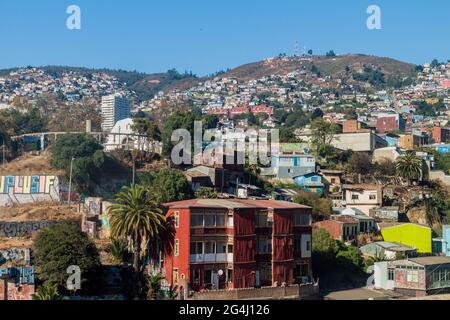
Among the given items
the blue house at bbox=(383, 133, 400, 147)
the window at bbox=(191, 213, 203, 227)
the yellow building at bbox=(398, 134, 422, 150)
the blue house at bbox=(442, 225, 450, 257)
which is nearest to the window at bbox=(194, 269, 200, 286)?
the window at bbox=(191, 213, 203, 227)

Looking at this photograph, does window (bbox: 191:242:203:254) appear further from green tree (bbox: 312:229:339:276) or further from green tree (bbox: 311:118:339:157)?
green tree (bbox: 311:118:339:157)

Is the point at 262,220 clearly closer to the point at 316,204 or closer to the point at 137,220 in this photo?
the point at 137,220

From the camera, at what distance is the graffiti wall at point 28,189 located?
49.9m

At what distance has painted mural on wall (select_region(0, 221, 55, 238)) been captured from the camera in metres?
41.5

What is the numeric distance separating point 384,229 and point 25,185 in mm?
23790

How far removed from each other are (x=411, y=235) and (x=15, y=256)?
26.4 meters

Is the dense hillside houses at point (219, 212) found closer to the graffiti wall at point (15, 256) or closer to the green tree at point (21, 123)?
the graffiti wall at point (15, 256)

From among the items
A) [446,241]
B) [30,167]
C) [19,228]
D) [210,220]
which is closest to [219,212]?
[210,220]

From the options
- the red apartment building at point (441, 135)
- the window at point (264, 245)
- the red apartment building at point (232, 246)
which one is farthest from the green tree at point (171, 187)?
the red apartment building at point (441, 135)

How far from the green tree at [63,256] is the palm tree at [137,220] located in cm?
259

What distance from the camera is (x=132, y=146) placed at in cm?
6334

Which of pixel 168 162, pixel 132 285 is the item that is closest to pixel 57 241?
pixel 132 285

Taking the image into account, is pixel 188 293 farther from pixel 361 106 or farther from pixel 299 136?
pixel 361 106
